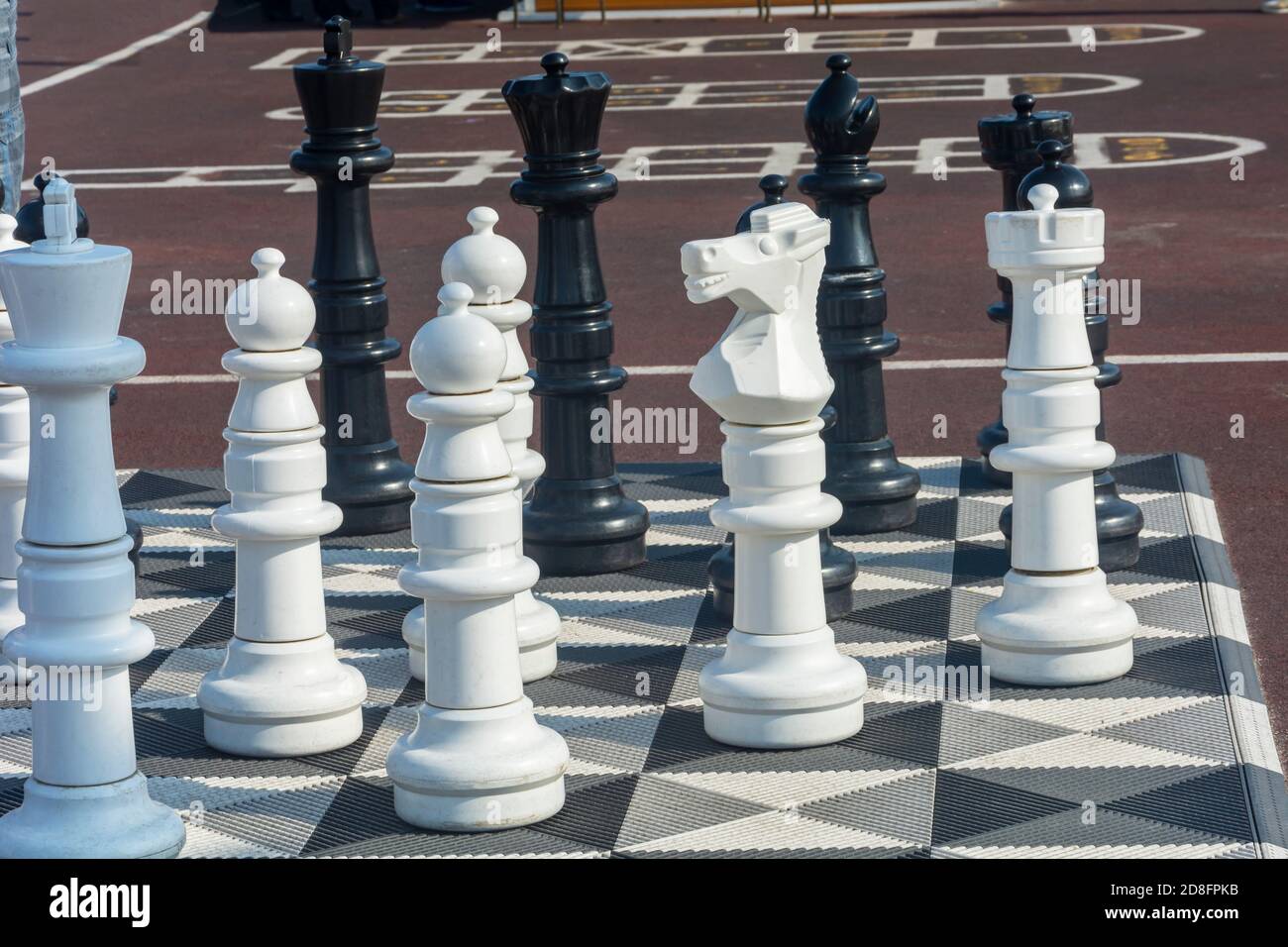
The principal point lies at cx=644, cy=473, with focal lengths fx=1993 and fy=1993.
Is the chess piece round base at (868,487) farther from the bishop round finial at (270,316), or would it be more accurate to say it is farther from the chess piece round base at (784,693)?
the bishop round finial at (270,316)

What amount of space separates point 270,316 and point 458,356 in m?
0.55

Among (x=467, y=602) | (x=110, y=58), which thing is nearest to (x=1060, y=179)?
(x=467, y=602)

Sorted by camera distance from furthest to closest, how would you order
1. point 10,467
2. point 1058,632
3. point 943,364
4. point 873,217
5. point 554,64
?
point 873,217 < point 943,364 < point 554,64 < point 10,467 < point 1058,632

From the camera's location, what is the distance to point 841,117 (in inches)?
184

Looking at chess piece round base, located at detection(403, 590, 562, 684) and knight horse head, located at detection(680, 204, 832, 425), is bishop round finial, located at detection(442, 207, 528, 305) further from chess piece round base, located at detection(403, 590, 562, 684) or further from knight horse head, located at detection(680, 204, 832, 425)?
knight horse head, located at detection(680, 204, 832, 425)

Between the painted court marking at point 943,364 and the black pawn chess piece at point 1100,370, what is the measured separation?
227 cm

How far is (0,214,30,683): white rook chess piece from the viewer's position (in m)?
4.06

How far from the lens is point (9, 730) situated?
3.65 metres

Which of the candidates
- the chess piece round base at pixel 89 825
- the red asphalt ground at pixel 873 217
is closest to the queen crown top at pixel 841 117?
the red asphalt ground at pixel 873 217

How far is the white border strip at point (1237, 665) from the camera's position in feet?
10.1

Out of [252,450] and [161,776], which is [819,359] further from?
[161,776]

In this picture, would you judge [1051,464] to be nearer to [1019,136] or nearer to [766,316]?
[766,316]

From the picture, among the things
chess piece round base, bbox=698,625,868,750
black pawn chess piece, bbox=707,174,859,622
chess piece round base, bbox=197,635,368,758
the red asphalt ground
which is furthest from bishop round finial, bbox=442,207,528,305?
the red asphalt ground
